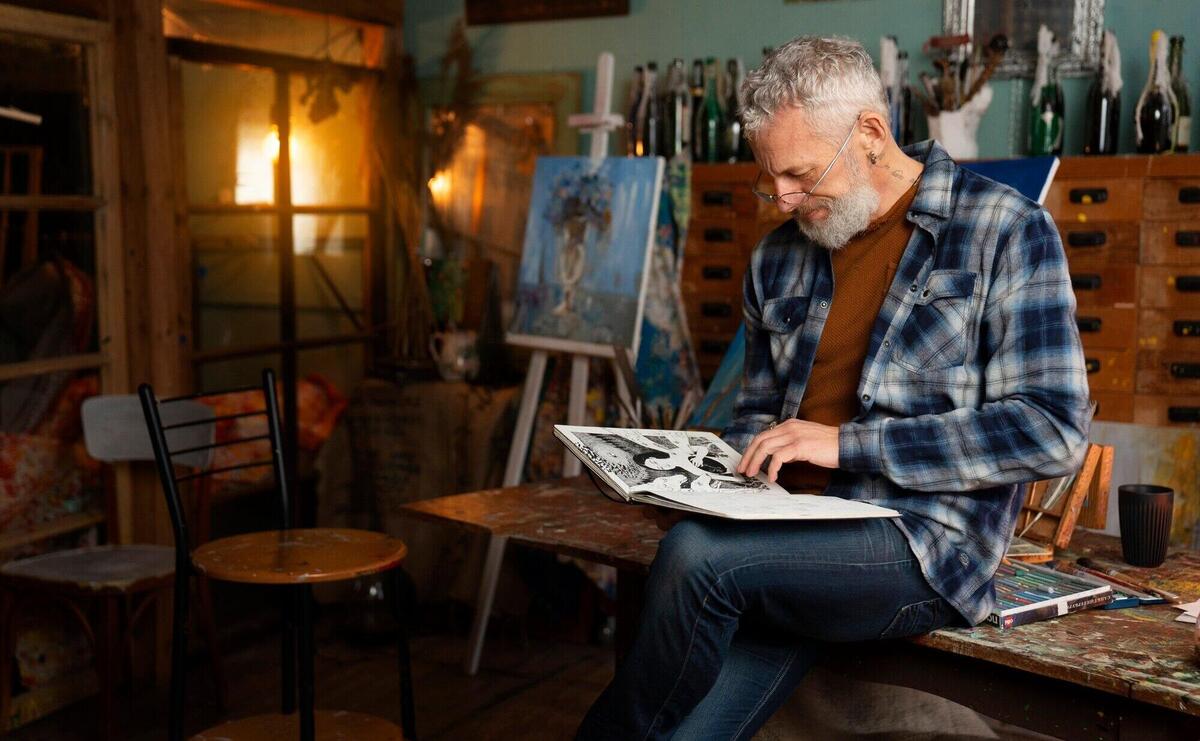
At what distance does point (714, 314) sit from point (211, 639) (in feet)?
5.79

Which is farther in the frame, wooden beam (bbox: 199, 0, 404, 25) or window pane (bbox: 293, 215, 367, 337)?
window pane (bbox: 293, 215, 367, 337)

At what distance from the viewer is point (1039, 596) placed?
183 cm

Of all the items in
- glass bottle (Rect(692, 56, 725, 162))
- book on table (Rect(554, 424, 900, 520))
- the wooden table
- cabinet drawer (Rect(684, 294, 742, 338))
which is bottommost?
the wooden table

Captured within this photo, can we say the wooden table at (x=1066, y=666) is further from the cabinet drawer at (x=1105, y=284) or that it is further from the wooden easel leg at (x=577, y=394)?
the wooden easel leg at (x=577, y=394)

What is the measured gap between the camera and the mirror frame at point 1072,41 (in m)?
3.52

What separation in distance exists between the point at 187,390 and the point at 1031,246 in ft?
9.30

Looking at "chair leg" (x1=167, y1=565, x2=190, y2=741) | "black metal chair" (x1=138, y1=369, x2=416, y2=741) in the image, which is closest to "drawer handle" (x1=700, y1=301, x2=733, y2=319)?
"black metal chair" (x1=138, y1=369, x2=416, y2=741)

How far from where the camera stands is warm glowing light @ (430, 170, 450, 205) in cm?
461

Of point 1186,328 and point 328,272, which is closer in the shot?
point 1186,328

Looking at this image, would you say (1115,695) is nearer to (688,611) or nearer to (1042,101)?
(688,611)

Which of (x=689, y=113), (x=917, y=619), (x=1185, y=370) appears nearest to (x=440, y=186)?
(x=689, y=113)

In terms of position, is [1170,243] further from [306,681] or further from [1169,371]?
[306,681]

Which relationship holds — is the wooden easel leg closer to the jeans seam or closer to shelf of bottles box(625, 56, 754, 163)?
shelf of bottles box(625, 56, 754, 163)

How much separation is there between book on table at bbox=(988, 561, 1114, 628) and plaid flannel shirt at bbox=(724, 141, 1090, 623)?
0.04 m
